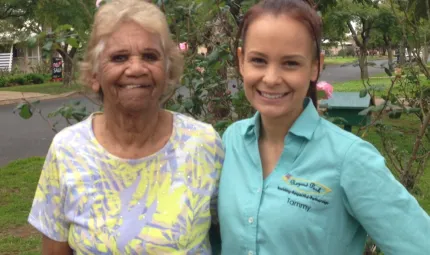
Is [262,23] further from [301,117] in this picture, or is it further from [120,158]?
[120,158]

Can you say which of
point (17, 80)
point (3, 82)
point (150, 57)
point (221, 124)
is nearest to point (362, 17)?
point (221, 124)

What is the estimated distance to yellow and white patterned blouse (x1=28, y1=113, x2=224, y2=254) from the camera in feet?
6.36

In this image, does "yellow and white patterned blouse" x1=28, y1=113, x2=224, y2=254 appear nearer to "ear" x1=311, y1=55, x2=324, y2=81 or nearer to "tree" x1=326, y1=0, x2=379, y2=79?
"ear" x1=311, y1=55, x2=324, y2=81

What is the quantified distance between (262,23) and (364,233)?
25.9 inches

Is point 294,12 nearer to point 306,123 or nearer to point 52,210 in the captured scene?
point 306,123

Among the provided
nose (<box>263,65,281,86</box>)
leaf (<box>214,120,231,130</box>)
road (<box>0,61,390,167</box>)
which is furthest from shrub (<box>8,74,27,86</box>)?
nose (<box>263,65,281,86</box>)

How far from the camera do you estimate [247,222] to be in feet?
5.80

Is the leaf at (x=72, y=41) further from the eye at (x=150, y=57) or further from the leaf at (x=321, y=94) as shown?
the leaf at (x=321, y=94)

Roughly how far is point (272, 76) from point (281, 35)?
0.38 ft

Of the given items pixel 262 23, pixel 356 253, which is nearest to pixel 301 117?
pixel 262 23

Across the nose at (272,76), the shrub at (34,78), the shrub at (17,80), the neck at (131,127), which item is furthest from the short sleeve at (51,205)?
the shrub at (34,78)

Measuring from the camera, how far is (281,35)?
171cm

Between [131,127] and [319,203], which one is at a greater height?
[131,127]

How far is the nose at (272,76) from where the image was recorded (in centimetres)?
172
